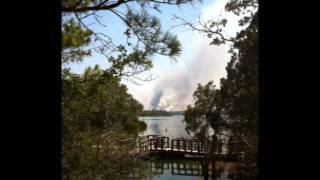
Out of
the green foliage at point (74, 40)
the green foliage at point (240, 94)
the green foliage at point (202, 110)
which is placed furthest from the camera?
the green foliage at point (202, 110)

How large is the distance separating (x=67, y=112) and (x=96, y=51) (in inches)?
20.7

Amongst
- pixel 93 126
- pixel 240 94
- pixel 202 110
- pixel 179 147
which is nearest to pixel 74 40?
pixel 93 126

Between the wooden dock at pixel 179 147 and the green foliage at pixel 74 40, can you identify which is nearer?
the green foliage at pixel 74 40

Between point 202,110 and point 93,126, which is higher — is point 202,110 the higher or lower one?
the higher one

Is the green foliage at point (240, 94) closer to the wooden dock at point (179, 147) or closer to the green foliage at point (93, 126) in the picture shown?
the wooden dock at point (179, 147)

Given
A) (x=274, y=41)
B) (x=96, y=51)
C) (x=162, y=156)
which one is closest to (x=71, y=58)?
(x=96, y=51)

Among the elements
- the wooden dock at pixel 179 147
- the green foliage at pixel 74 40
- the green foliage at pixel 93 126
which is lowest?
the wooden dock at pixel 179 147

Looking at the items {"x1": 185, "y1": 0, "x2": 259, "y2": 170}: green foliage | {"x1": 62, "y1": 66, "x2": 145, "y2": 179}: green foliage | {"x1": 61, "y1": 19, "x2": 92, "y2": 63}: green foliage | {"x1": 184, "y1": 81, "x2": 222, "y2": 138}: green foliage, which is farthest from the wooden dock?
{"x1": 61, "y1": 19, "x2": 92, "y2": 63}: green foliage

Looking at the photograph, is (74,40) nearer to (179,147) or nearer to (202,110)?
(202,110)

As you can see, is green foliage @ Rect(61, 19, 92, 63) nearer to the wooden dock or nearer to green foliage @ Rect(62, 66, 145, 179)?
green foliage @ Rect(62, 66, 145, 179)

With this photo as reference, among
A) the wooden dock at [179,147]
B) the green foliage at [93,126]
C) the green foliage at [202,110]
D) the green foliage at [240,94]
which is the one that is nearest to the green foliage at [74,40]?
the green foliage at [93,126]

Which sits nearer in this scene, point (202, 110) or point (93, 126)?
point (93, 126)

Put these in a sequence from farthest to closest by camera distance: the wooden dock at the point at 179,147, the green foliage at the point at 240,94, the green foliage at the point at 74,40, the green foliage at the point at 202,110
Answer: the green foliage at the point at 202,110 → the wooden dock at the point at 179,147 → the green foliage at the point at 240,94 → the green foliage at the point at 74,40
